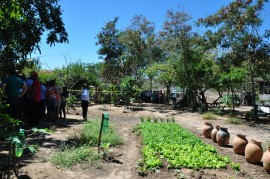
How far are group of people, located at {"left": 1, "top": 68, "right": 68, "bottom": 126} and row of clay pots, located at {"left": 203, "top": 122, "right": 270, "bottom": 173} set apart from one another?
5.86m

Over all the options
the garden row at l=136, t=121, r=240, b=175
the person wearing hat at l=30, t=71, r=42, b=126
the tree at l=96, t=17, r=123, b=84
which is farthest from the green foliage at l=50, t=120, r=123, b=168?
the tree at l=96, t=17, r=123, b=84

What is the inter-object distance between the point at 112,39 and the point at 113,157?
28.4 metres

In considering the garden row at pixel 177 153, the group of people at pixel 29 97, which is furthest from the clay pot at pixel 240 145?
the group of people at pixel 29 97

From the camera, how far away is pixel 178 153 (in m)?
8.38

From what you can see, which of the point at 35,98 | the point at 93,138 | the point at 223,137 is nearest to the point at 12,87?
the point at 35,98

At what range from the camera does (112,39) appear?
1403 inches

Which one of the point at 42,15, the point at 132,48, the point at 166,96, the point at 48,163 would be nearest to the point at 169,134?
the point at 48,163

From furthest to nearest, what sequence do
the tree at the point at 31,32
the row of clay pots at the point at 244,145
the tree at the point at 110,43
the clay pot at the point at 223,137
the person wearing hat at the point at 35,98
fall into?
→ the tree at the point at 110,43 < the tree at the point at 31,32 < the person wearing hat at the point at 35,98 < the clay pot at the point at 223,137 < the row of clay pots at the point at 244,145

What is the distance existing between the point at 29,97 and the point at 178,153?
5733mm

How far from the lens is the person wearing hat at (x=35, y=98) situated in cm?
1092

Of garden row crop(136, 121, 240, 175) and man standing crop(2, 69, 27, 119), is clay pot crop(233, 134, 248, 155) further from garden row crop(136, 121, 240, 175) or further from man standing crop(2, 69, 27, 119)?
man standing crop(2, 69, 27, 119)

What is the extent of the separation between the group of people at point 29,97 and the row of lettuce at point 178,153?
364 centimetres

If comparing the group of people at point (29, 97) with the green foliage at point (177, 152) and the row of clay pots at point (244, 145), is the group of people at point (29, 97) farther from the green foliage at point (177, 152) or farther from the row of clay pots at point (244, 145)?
the row of clay pots at point (244, 145)

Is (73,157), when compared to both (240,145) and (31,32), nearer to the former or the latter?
(240,145)
